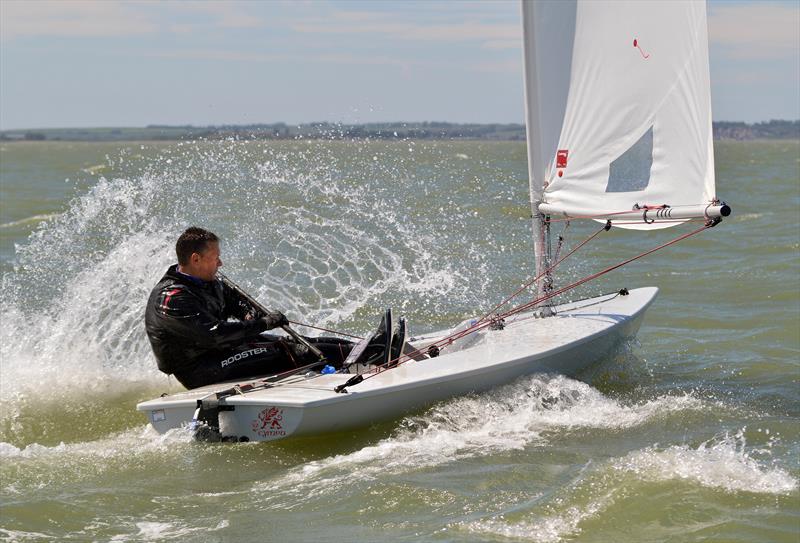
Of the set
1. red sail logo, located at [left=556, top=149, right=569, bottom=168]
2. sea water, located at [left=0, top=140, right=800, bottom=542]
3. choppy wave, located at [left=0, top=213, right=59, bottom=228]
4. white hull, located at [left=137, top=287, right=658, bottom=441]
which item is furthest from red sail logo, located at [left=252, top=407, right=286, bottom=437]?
choppy wave, located at [left=0, top=213, right=59, bottom=228]

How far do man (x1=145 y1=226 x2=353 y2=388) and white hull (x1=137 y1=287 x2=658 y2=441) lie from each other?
171 mm

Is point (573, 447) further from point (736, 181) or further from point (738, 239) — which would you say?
point (736, 181)

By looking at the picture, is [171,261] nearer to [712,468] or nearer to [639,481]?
[639,481]

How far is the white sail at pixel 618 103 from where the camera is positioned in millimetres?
7004

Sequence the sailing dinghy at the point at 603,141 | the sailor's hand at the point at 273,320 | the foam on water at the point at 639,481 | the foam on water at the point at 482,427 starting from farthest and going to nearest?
the sailing dinghy at the point at 603,141 < the sailor's hand at the point at 273,320 < the foam on water at the point at 482,427 < the foam on water at the point at 639,481

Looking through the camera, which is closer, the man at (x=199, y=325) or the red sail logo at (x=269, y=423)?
the red sail logo at (x=269, y=423)

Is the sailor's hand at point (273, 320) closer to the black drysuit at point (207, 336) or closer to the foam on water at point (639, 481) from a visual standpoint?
the black drysuit at point (207, 336)

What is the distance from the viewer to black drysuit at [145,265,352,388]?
5879mm

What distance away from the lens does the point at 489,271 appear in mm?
12016

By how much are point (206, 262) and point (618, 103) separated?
121 inches

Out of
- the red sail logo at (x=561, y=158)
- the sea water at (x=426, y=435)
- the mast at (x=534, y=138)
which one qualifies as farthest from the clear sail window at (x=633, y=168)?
the sea water at (x=426, y=435)

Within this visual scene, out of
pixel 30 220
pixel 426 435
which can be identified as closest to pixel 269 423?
pixel 426 435

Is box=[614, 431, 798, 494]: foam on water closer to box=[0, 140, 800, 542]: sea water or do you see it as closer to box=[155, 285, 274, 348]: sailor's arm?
box=[0, 140, 800, 542]: sea water

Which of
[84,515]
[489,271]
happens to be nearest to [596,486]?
[84,515]
